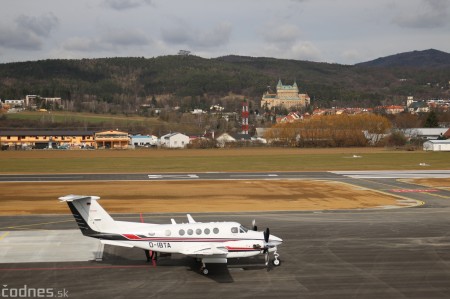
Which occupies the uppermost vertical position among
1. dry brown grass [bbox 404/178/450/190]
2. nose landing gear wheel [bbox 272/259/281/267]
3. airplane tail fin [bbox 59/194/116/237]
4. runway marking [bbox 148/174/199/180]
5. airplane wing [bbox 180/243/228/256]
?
airplane tail fin [bbox 59/194/116/237]

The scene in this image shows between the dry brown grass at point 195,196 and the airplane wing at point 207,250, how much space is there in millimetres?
21537

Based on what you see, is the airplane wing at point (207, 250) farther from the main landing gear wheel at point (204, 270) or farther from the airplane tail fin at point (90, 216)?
the airplane tail fin at point (90, 216)

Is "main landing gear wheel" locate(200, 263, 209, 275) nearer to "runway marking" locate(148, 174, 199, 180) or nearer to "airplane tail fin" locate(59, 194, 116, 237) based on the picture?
"airplane tail fin" locate(59, 194, 116, 237)

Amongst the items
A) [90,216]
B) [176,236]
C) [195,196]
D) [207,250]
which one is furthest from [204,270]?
[195,196]

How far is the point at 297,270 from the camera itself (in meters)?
30.3

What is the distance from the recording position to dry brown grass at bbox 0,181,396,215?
175 feet

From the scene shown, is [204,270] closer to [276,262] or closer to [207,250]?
[207,250]

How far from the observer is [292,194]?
206ft

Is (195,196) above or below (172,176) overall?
above

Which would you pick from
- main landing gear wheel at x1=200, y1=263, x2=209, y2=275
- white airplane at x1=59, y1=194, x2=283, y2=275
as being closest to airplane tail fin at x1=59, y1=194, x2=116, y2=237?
white airplane at x1=59, y1=194, x2=283, y2=275

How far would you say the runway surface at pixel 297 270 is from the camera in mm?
26656

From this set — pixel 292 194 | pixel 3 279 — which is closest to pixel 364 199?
pixel 292 194

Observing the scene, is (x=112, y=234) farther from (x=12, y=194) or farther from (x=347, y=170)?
(x=347, y=170)

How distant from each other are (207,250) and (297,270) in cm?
568
